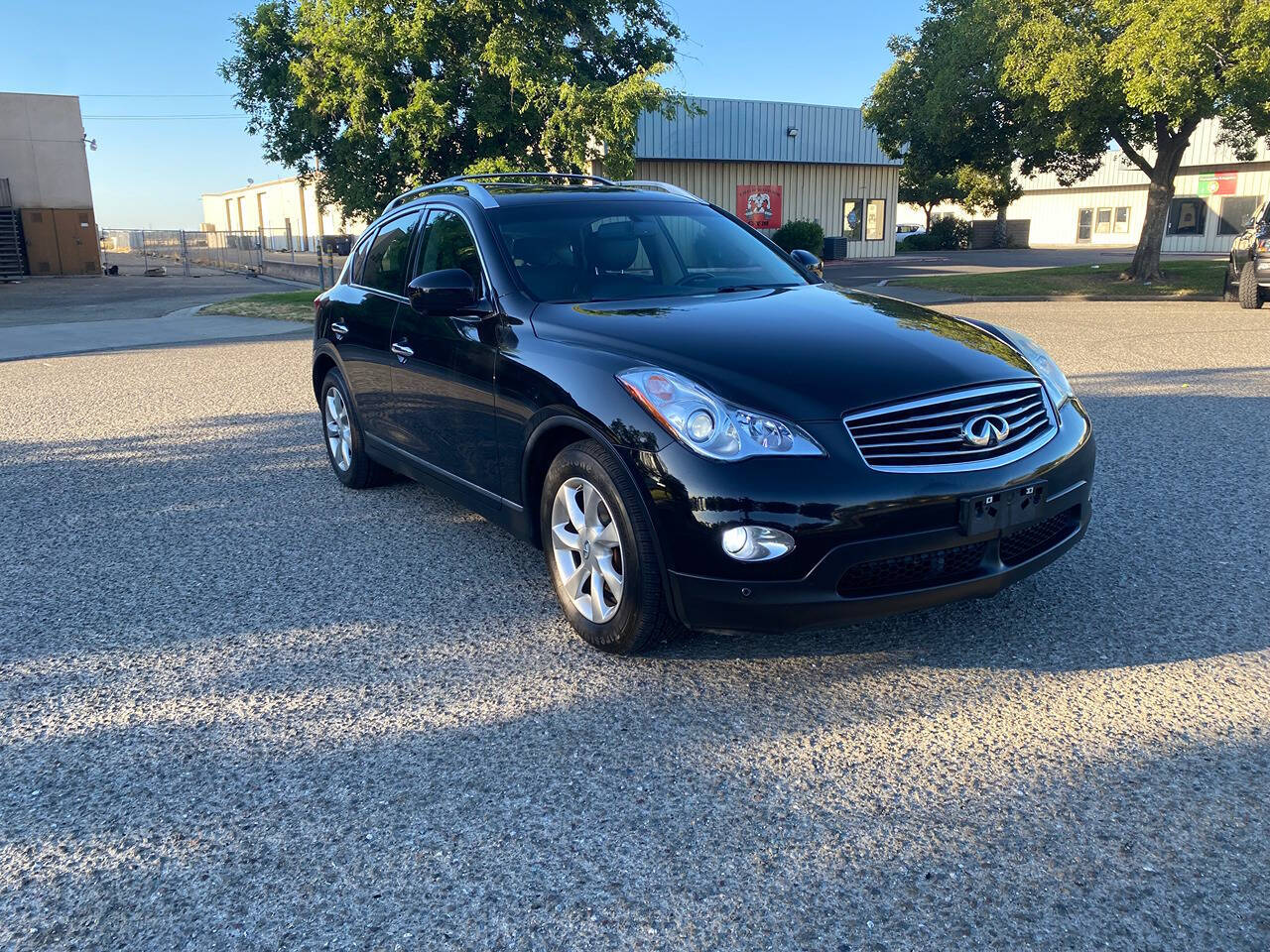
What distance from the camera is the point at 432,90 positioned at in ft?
59.3

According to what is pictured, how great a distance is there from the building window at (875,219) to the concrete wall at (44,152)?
99.8 ft

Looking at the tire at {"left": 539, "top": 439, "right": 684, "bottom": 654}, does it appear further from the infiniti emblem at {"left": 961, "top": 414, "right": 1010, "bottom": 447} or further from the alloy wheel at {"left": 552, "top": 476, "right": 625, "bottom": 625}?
the infiniti emblem at {"left": 961, "top": 414, "right": 1010, "bottom": 447}

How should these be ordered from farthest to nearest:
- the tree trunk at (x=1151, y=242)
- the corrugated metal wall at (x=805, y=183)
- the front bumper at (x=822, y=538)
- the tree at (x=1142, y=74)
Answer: the corrugated metal wall at (x=805, y=183)
the tree trunk at (x=1151, y=242)
the tree at (x=1142, y=74)
the front bumper at (x=822, y=538)

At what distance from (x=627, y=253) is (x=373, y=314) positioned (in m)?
1.62

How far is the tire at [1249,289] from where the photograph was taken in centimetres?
1545

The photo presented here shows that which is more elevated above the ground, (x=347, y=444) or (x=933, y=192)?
(x=933, y=192)

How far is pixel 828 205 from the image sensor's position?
3806 cm

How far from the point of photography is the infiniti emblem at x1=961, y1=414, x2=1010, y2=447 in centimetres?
338

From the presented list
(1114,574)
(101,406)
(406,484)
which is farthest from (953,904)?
(101,406)

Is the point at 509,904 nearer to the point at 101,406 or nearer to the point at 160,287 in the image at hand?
the point at 101,406

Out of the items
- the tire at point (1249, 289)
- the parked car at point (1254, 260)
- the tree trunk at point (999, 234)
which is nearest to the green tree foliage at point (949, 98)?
the parked car at point (1254, 260)

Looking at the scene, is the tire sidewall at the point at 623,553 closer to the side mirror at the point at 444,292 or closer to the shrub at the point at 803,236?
the side mirror at the point at 444,292

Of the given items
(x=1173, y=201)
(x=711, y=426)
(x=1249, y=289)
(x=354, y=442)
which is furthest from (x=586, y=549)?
(x=1173, y=201)

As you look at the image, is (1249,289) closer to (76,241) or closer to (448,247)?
(448,247)
